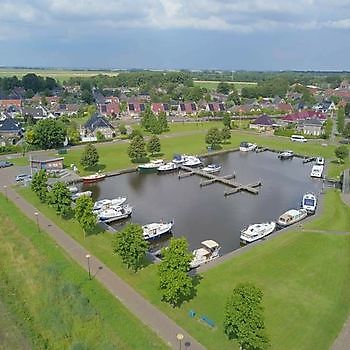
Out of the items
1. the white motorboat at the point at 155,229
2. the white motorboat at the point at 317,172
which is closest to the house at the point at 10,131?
the white motorboat at the point at 155,229

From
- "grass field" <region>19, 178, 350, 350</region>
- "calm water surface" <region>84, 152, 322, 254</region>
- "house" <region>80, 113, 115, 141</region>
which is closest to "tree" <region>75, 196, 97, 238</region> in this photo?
"grass field" <region>19, 178, 350, 350</region>

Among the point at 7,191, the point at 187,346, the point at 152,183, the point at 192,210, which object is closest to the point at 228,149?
the point at 152,183

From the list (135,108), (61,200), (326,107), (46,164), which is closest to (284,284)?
(61,200)

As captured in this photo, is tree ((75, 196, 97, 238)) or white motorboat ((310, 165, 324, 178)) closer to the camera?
tree ((75, 196, 97, 238))

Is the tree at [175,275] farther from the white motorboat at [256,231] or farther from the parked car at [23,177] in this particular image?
the parked car at [23,177]

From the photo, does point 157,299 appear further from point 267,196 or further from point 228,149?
point 228,149

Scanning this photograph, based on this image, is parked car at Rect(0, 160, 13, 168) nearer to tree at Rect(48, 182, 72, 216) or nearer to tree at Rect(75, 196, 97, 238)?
tree at Rect(48, 182, 72, 216)
